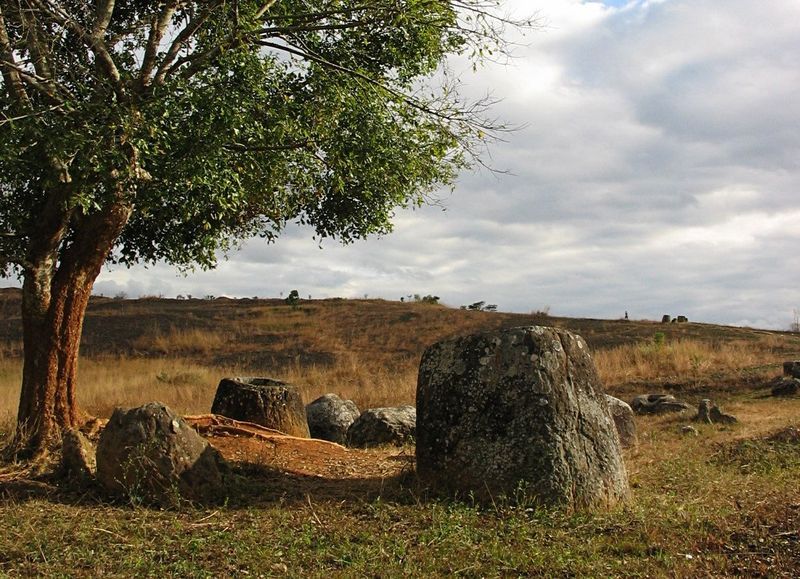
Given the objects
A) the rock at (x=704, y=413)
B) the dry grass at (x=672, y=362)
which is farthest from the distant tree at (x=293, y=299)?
the rock at (x=704, y=413)

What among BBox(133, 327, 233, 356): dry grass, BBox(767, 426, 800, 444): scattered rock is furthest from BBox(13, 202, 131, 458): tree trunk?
BBox(133, 327, 233, 356): dry grass

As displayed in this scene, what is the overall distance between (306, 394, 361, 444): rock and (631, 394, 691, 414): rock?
6.96 meters

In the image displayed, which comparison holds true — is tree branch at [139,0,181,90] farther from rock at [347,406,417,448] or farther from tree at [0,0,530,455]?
rock at [347,406,417,448]

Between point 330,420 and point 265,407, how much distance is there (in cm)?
229

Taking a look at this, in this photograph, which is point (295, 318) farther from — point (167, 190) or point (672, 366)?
point (167, 190)

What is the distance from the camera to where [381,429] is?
14.7 meters

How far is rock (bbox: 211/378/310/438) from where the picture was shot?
1412cm

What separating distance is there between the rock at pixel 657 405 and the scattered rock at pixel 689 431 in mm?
2310

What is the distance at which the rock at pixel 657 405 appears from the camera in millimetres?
18344

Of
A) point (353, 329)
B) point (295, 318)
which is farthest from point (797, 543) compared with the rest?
point (295, 318)

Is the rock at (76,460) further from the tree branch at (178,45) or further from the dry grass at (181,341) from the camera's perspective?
the dry grass at (181,341)

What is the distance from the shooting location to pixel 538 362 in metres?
9.07

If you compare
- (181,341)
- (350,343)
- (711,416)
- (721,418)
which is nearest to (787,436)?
(721,418)

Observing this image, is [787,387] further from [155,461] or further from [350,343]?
[350,343]
